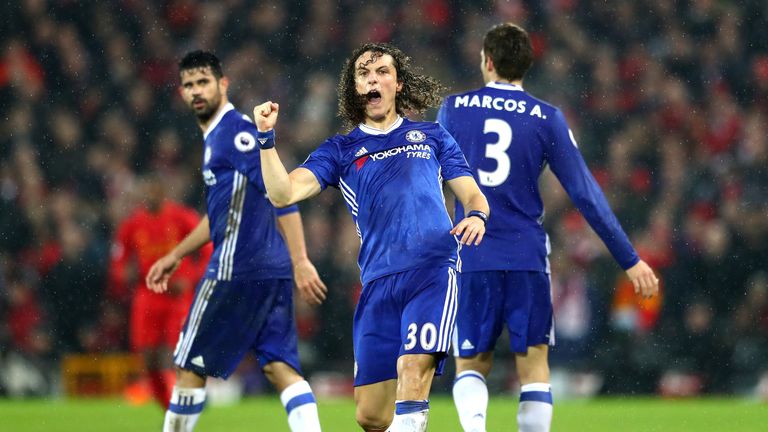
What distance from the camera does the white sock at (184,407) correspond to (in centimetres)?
617

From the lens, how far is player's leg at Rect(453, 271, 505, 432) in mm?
5969

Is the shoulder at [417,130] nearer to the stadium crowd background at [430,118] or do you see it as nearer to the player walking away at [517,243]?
the player walking away at [517,243]

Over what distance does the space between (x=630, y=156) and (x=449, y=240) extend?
878 cm

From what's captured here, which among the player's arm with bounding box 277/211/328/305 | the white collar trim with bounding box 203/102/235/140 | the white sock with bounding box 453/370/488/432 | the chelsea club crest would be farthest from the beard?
the white sock with bounding box 453/370/488/432

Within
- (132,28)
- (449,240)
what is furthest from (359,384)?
(132,28)

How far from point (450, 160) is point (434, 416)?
503 cm

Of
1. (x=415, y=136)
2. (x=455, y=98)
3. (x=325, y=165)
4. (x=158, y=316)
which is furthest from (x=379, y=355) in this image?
(x=158, y=316)

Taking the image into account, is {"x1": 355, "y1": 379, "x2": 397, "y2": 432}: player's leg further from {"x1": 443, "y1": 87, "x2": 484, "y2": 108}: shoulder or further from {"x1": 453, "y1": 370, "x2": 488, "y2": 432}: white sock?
{"x1": 443, "y1": 87, "x2": 484, "y2": 108}: shoulder

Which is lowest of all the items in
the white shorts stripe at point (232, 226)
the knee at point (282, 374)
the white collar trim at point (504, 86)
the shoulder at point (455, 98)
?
the knee at point (282, 374)

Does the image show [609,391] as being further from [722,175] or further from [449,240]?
[449,240]

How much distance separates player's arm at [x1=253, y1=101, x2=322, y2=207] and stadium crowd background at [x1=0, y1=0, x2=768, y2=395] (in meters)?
7.25

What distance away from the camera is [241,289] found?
627 centimetres

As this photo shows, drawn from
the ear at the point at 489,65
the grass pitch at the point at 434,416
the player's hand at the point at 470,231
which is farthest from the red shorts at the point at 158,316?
the player's hand at the point at 470,231

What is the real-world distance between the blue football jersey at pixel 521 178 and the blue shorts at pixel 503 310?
63 mm
